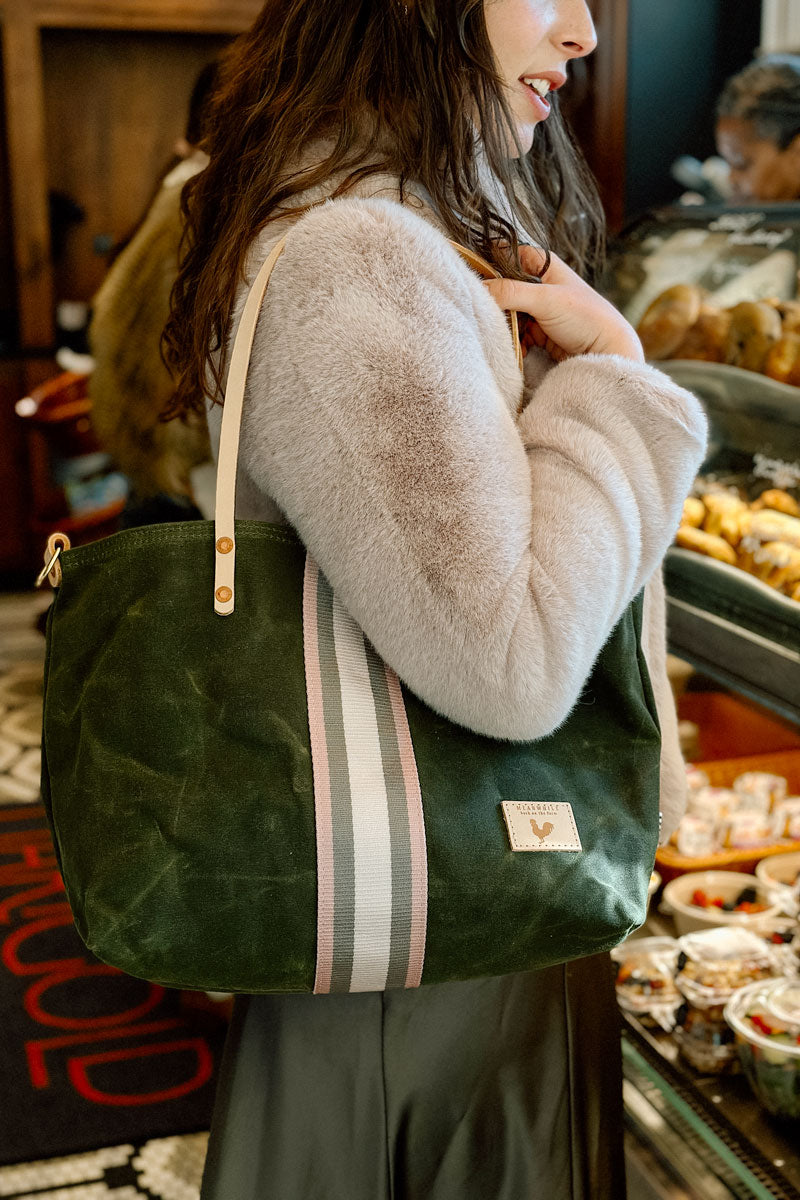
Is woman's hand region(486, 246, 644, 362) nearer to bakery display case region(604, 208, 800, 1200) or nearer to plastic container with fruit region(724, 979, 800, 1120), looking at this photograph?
bakery display case region(604, 208, 800, 1200)

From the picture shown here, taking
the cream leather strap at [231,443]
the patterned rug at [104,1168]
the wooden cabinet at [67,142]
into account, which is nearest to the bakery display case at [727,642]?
the patterned rug at [104,1168]

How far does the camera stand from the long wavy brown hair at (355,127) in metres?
1.01

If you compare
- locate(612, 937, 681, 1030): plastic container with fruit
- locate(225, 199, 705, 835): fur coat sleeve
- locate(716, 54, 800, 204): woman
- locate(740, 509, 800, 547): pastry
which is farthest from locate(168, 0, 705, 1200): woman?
locate(716, 54, 800, 204): woman

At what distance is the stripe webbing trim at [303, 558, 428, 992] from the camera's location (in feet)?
3.04

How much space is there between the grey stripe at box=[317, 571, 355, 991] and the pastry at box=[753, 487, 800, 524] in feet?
3.75

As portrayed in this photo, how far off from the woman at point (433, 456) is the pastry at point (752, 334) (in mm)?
763

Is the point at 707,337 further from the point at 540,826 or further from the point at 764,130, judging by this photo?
the point at 540,826

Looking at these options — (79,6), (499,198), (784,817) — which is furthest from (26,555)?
(499,198)

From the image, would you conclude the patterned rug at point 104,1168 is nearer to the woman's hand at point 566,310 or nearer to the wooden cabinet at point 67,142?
the woman's hand at point 566,310

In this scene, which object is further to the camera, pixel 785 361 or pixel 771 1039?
pixel 785 361

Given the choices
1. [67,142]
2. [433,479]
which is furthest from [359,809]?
[67,142]

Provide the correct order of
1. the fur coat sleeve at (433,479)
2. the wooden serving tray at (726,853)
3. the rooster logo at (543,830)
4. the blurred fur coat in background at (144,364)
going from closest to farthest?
1. the fur coat sleeve at (433,479)
2. the rooster logo at (543,830)
3. the wooden serving tray at (726,853)
4. the blurred fur coat in background at (144,364)

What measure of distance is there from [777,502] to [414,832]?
1182mm

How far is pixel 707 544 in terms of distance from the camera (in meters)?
1.97
